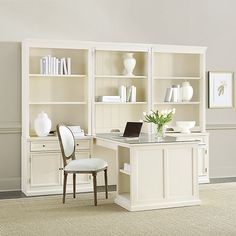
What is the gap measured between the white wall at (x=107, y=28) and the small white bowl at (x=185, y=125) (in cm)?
73

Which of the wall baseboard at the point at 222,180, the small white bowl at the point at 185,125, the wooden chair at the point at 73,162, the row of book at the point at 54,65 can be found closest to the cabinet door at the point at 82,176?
the wooden chair at the point at 73,162

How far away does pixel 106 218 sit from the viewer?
17.6ft

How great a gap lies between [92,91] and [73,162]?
4.61 feet

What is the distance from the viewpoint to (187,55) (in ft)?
26.5

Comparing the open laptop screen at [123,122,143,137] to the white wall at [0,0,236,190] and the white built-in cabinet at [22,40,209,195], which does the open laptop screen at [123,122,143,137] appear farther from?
the white wall at [0,0,236,190]

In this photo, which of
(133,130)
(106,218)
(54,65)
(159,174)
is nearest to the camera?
(106,218)

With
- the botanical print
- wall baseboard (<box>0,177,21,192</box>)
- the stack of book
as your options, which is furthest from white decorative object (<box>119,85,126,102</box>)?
wall baseboard (<box>0,177,21,192</box>)

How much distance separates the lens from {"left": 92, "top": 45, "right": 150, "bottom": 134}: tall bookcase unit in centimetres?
746

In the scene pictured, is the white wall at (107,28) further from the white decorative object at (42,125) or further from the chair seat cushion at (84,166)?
the chair seat cushion at (84,166)

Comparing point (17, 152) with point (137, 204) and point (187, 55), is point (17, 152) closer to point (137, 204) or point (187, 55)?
point (137, 204)

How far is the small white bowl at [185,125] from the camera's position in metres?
7.60

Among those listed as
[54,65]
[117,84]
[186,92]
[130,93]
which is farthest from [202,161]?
[54,65]

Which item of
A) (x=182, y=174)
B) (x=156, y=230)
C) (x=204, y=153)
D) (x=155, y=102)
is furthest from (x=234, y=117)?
(x=156, y=230)

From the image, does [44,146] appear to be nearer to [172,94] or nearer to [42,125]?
[42,125]
